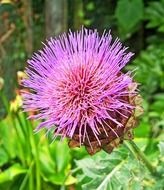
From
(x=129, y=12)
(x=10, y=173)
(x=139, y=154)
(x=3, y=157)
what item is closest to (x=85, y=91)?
(x=139, y=154)

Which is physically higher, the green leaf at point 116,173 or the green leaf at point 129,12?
the green leaf at point 129,12

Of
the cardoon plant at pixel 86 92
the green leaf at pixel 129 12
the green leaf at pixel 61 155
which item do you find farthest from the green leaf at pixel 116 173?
the green leaf at pixel 129 12

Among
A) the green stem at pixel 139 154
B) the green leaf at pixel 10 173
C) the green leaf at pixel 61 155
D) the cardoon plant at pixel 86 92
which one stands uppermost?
the cardoon plant at pixel 86 92

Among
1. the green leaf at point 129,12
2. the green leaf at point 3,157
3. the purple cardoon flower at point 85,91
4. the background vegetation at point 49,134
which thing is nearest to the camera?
the purple cardoon flower at point 85,91

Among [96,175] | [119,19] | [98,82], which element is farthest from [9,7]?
[98,82]

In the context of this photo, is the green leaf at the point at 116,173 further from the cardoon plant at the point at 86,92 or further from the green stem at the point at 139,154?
the cardoon plant at the point at 86,92

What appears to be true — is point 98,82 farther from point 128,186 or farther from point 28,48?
point 28,48

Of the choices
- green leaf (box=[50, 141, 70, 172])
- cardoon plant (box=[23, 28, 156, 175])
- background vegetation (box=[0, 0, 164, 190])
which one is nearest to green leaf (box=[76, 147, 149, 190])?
background vegetation (box=[0, 0, 164, 190])

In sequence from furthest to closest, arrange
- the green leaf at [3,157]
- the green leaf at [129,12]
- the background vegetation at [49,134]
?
the green leaf at [129,12] → the green leaf at [3,157] → the background vegetation at [49,134]
